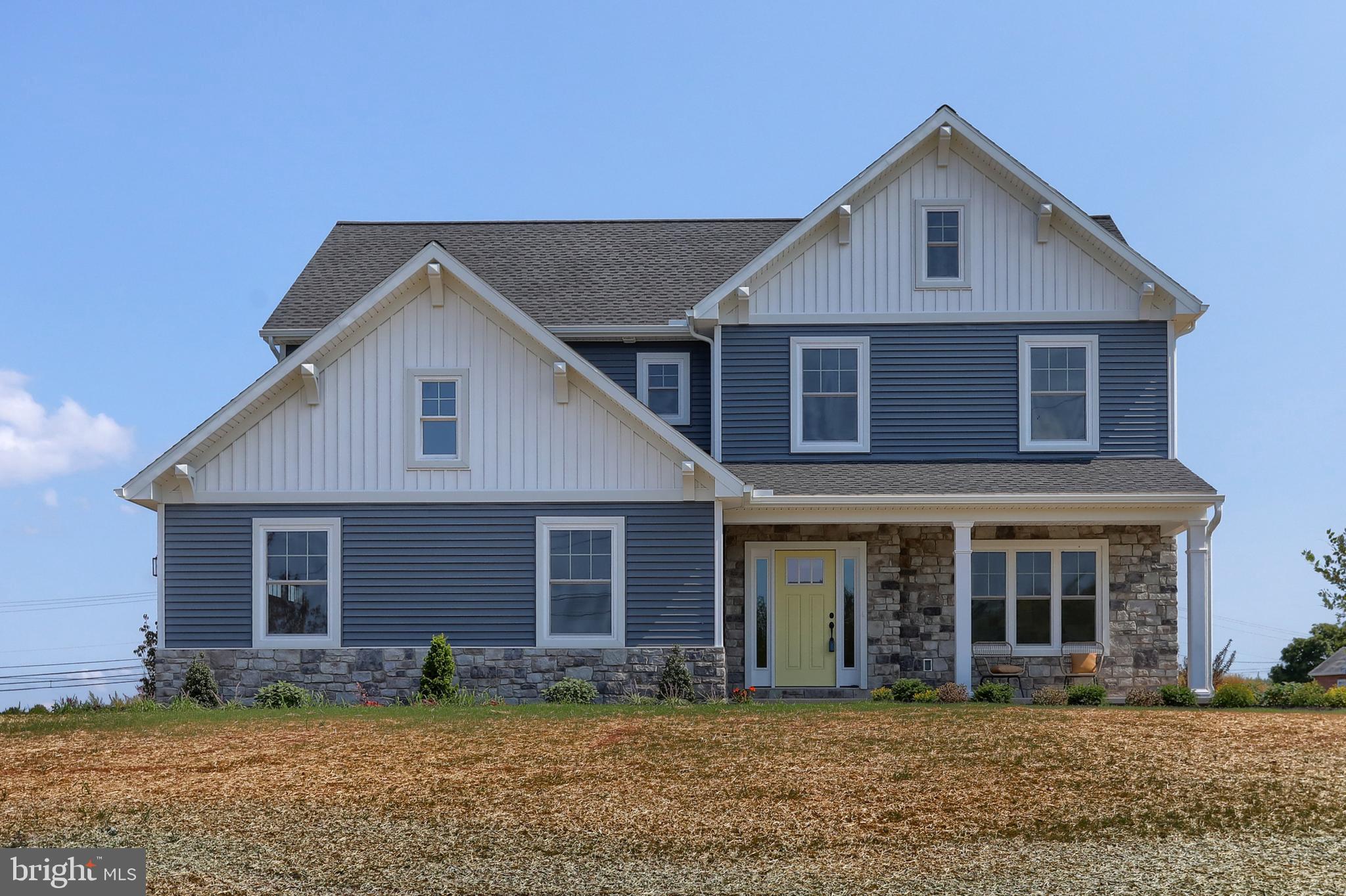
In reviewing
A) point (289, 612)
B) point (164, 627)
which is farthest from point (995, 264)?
point (164, 627)

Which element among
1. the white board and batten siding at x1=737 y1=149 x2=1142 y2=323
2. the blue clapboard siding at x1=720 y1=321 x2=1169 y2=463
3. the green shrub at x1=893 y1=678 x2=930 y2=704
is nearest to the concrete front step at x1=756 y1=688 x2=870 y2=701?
the green shrub at x1=893 y1=678 x2=930 y2=704

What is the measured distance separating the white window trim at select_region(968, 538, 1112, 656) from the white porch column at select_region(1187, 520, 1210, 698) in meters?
1.43

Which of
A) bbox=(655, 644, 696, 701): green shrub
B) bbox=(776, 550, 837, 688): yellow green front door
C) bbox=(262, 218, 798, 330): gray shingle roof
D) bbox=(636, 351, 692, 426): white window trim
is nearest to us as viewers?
bbox=(655, 644, 696, 701): green shrub

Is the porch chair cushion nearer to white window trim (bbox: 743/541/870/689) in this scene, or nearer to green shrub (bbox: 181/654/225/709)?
white window trim (bbox: 743/541/870/689)

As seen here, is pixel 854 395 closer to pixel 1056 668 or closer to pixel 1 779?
pixel 1056 668

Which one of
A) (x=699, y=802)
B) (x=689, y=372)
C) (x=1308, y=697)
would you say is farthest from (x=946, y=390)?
(x=699, y=802)

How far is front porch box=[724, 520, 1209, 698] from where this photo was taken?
2061 cm

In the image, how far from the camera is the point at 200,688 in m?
18.2

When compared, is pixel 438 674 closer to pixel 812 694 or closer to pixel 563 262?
pixel 812 694

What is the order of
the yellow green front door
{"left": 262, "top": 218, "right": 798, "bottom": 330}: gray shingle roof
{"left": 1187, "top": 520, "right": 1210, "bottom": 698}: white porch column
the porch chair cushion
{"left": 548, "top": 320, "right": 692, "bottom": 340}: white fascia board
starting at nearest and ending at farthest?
1. {"left": 1187, "top": 520, "right": 1210, "bottom": 698}: white porch column
2. the porch chair cushion
3. the yellow green front door
4. {"left": 548, "top": 320, "right": 692, "bottom": 340}: white fascia board
5. {"left": 262, "top": 218, "right": 798, "bottom": 330}: gray shingle roof

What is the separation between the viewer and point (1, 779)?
13.5 meters

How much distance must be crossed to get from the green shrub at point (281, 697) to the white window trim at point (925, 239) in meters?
11.0

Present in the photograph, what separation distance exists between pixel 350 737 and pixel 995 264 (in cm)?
1223

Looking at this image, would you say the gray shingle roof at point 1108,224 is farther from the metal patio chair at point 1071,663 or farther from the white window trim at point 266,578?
the white window trim at point 266,578
